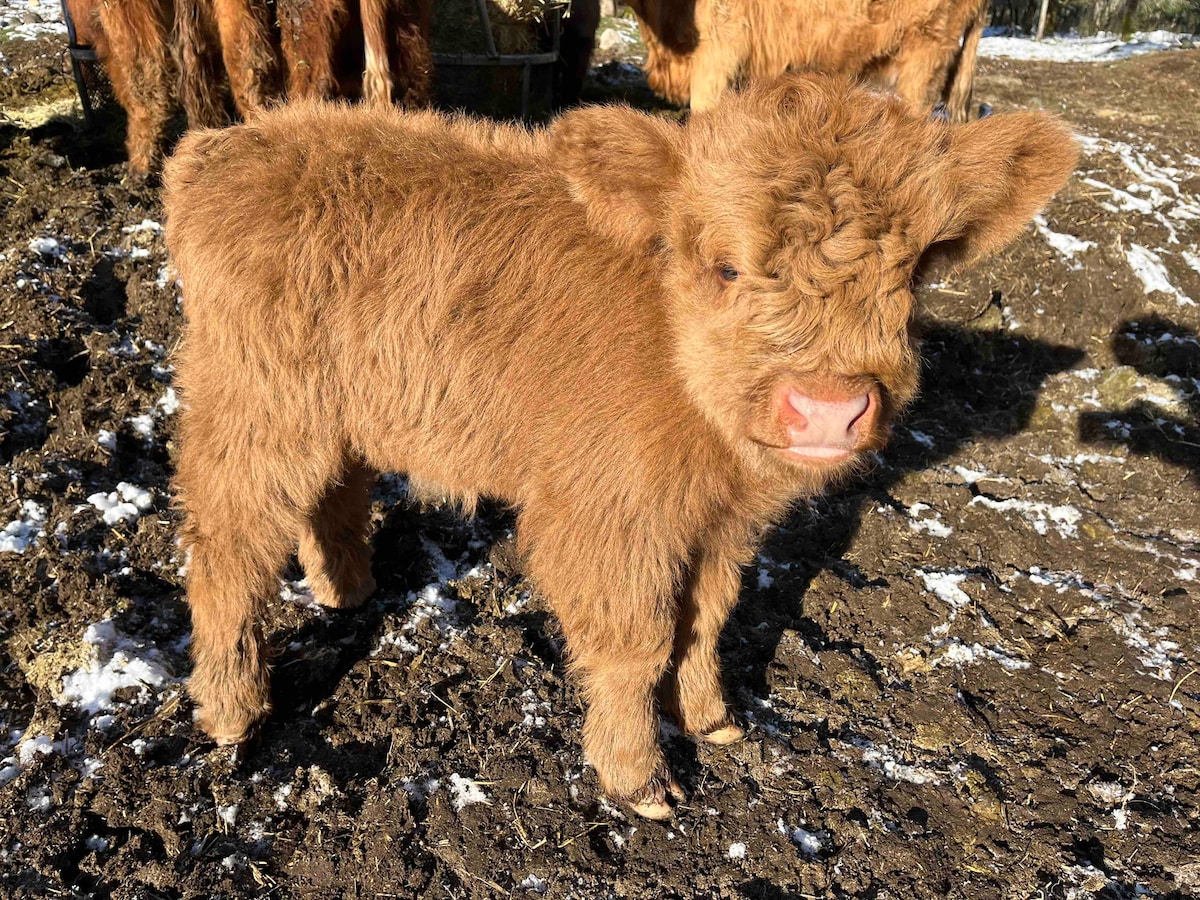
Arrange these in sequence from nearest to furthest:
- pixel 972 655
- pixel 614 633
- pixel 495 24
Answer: pixel 614 633 → pixel 972 655 → pixel 495 24

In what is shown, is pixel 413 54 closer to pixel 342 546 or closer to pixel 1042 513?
pixel 342 546

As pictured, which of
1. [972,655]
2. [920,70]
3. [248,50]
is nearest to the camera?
[972,655]

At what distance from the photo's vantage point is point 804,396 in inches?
89.0

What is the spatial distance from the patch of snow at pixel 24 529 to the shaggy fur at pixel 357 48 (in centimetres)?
280

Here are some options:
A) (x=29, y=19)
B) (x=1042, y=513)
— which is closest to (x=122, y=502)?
(x=1042, y=513)

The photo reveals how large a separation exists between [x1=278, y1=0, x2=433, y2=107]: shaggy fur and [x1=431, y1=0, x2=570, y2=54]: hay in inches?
74.6

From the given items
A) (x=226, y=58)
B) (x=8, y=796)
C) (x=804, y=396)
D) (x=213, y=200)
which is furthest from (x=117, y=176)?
(x=804, y=396)

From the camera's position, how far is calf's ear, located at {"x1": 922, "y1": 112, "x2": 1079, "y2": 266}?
2.45 meters

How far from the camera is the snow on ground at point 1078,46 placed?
40.1 ft

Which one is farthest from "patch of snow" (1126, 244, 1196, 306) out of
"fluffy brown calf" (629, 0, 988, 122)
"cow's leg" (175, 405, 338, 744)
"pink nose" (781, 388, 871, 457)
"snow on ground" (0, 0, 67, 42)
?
"snow on ground" (0, 0, 67, 42)

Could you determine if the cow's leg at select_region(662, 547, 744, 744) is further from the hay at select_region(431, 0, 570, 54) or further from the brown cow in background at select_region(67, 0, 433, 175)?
the hay at select_region(431, 0, 570, 54)

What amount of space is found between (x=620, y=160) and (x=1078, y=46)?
45.6ft

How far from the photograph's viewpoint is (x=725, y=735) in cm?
357

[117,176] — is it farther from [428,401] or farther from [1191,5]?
[1191,5]
